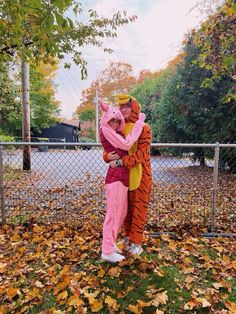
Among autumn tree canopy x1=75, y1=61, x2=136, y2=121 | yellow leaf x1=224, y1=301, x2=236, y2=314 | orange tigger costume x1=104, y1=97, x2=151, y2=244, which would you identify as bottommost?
yellow leaf x1=224, y1=301, x2=236, y2=314

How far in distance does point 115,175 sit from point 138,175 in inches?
8.9

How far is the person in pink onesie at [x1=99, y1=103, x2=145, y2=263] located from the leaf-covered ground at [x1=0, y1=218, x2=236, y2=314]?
303 millimetres

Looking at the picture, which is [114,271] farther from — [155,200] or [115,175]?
[155,200]

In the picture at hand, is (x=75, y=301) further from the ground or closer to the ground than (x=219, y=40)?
closer to the ground

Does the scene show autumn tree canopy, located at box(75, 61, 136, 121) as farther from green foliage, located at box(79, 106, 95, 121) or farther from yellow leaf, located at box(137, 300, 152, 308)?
yellow leaf, located at box(137, 300, 152, 308)

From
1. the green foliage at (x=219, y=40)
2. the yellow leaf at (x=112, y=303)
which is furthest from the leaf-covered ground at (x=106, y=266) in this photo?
the green foliage at (x=219, y=40)

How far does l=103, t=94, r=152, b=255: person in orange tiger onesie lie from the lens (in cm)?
256

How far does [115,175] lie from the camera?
2600mm

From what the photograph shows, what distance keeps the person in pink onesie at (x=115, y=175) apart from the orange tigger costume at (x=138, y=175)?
0.23ft

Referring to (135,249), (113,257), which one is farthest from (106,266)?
(135,249)

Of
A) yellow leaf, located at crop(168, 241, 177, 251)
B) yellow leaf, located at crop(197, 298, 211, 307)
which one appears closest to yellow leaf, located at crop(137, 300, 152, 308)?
yellow leaf, located at crop(197, 298, 211, 307)

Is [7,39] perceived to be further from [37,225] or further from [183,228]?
[183,228]

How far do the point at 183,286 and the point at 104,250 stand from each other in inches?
32.2

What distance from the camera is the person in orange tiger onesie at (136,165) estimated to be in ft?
8.39
